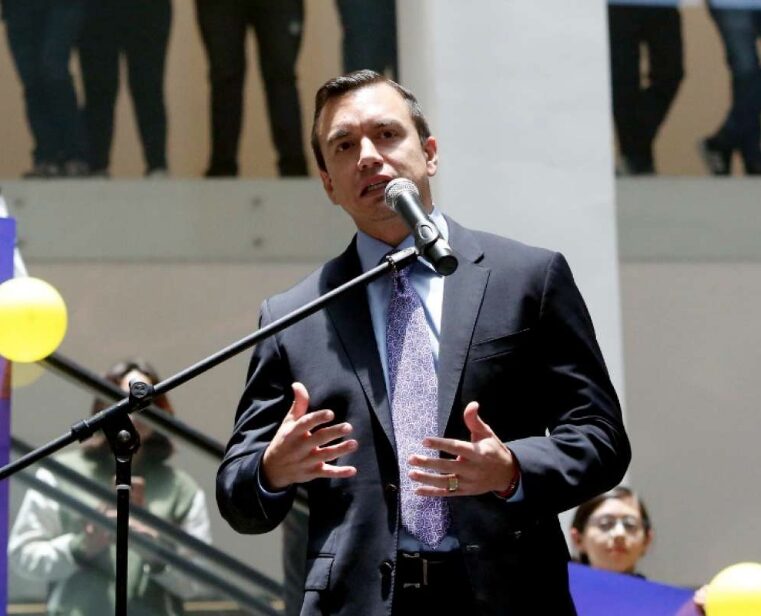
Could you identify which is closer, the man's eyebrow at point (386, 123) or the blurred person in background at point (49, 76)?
the man's eyebrow at point (386, 123)

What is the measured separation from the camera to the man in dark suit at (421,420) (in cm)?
274

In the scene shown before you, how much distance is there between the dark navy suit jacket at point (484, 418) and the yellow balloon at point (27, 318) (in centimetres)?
92

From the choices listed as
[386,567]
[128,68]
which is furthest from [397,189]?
[128,68]

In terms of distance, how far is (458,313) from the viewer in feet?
9.66

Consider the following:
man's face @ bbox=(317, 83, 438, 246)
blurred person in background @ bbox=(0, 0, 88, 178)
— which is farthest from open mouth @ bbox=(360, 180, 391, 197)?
blurred person in background @ bbox=(0, 0, 88, 178)

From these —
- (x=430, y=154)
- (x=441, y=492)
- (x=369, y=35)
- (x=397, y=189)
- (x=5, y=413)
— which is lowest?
(x=441, y=492)

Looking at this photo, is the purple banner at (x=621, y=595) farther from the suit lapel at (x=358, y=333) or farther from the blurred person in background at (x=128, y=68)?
the blurred person in background at (x=128, y=68)

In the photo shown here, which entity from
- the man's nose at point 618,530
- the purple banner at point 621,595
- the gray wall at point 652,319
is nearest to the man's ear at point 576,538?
the man's nose at point 618,530

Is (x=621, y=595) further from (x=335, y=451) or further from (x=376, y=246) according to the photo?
(x=335, y=451)

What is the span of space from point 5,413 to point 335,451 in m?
1.53

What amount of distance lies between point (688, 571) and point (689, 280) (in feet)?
5.01

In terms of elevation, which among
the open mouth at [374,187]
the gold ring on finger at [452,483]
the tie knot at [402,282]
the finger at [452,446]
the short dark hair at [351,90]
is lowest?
the gold ring on finger at [452,483]

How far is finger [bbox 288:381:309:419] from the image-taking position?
274cm

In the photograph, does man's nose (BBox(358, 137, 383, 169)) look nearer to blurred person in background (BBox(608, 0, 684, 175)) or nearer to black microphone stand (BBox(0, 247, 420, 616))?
black microphone stand (BBox(0, 247, 420, 616))
